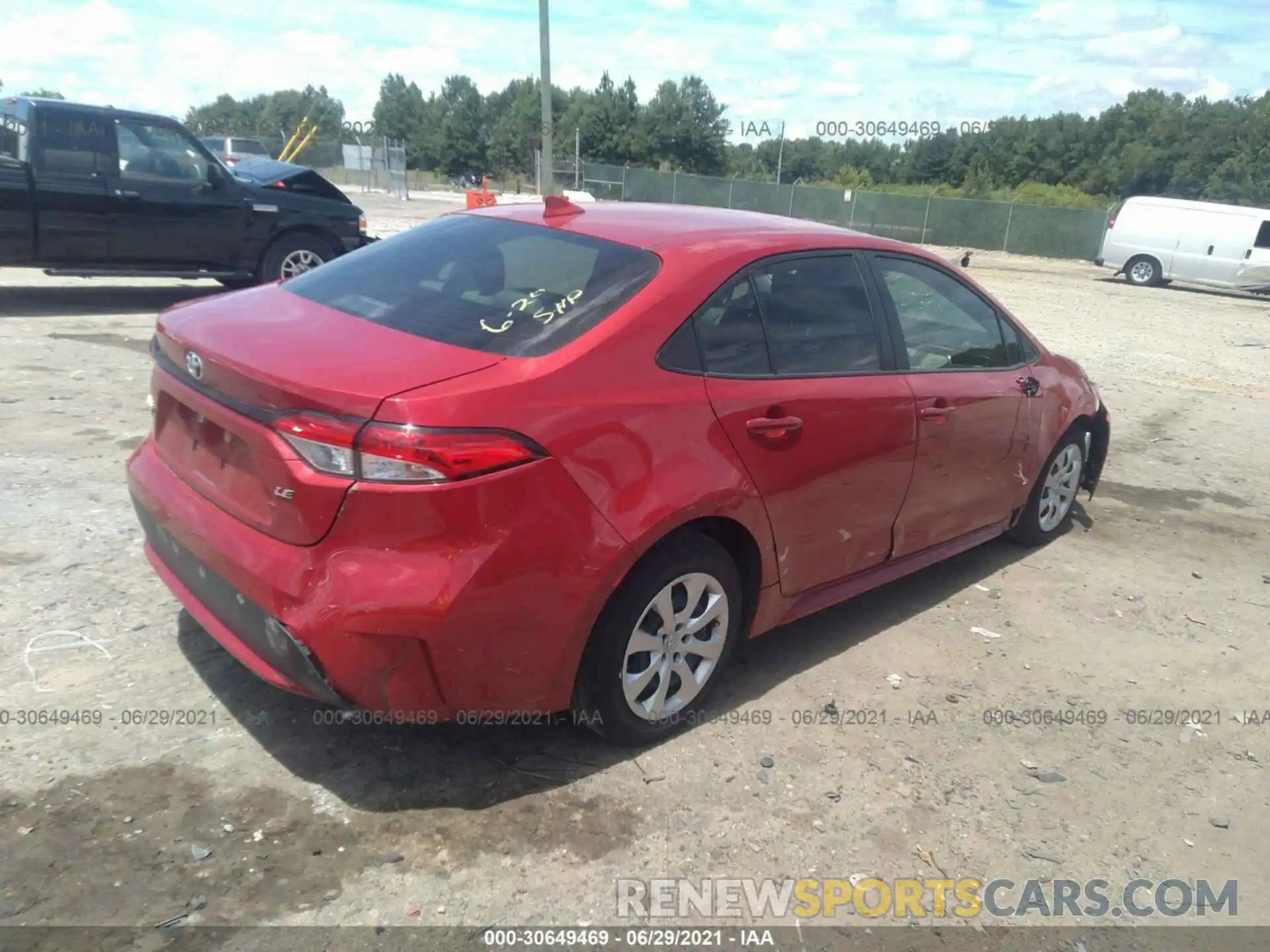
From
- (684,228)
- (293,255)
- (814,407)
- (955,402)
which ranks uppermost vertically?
(684,228)

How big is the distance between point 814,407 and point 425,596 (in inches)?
63.0

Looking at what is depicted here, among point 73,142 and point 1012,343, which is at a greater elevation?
point 73,142

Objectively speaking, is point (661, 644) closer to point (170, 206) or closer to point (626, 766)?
point (626, 766)

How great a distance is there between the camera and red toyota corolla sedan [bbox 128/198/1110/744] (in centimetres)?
261

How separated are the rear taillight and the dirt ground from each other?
1030 millimetres

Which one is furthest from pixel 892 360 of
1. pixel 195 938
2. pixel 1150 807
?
pixel 195 938

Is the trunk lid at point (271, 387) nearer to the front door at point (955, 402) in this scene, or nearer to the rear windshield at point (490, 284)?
the rear windshield at point (490, 284)

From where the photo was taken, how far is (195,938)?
7.84ft

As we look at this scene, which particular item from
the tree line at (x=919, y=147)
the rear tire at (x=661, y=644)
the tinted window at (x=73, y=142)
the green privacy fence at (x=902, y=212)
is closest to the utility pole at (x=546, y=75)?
the tinted window at (x=73, y=142)

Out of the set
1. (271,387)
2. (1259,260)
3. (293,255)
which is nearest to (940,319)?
(271,387)

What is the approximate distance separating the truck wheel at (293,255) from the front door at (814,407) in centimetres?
798

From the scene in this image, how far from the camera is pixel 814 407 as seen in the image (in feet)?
11.6

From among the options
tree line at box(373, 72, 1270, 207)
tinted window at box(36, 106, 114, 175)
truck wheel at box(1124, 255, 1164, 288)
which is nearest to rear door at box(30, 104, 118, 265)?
tinted window at box(36, 106, 114, 175)

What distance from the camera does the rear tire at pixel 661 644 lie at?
9.90 ft
